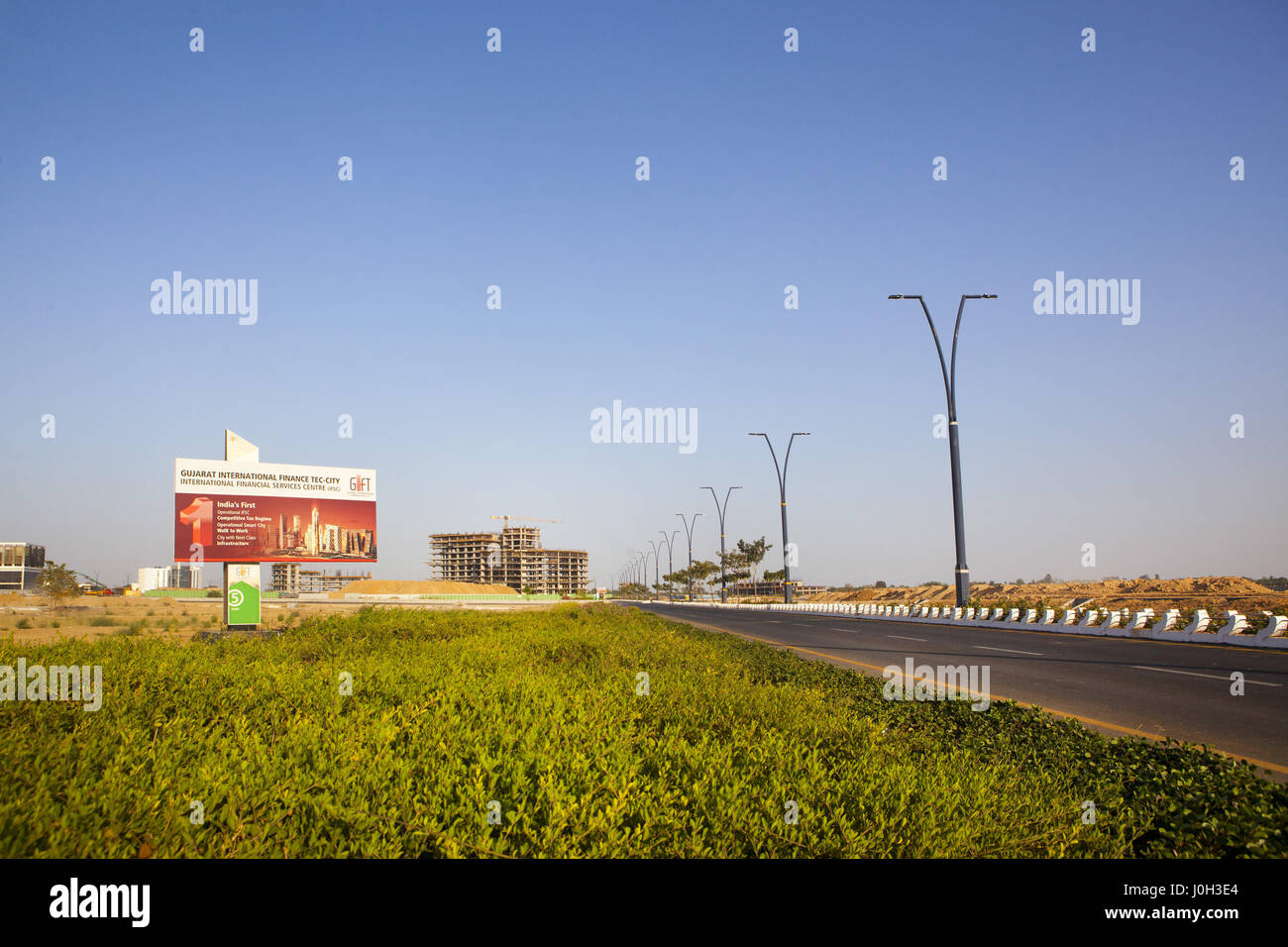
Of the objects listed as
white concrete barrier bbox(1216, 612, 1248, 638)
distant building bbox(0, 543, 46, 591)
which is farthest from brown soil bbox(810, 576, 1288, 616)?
distant building bbox(0, 543, 46, 591)

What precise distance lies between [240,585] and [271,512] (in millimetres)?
3545

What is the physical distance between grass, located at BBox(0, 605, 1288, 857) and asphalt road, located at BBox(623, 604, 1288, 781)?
94.9 inches

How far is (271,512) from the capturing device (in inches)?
1225

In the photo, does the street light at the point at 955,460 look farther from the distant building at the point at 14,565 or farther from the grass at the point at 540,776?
the distant building at the point at 14,565

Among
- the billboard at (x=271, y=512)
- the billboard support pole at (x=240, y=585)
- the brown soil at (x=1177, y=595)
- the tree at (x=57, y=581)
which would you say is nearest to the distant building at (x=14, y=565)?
the tree at (x=57, y=581)

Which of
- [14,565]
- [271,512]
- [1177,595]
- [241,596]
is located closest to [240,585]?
[241,596]

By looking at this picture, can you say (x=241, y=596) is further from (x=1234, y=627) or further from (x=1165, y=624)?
(x=1234, y=627)

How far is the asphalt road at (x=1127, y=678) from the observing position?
28.8ft

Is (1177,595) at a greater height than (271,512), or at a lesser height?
lesser

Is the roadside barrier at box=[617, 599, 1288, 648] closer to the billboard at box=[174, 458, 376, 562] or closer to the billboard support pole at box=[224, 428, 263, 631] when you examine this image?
the billboard at box=[174, 458, 376, 562]

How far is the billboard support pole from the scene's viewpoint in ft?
90.6
